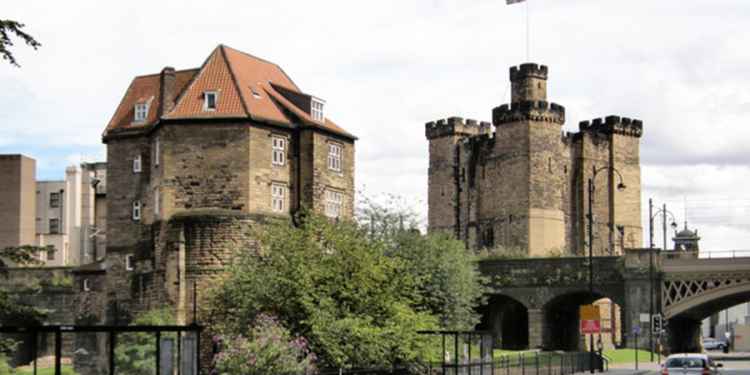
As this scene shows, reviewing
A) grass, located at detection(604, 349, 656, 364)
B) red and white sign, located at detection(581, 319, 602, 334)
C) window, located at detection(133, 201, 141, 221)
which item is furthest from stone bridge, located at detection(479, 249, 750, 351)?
window, located at detection(133, 201, 141, 221)

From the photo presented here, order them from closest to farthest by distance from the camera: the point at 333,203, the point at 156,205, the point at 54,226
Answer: the point at 156,205 → the point at 333,203 → the point at 54,226

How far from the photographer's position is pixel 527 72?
387ft

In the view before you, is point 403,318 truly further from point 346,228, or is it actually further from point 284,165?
point 284,165

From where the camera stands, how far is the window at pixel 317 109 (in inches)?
3039

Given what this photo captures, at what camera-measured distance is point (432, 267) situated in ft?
258

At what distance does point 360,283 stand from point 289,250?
22.1ft

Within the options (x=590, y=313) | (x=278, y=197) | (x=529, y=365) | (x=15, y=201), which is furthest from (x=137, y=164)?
(x=15, y=201)

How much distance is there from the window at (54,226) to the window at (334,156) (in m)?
53.2

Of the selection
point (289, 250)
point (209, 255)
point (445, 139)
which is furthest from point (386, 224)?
point (445, 139)

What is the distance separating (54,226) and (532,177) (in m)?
44.8

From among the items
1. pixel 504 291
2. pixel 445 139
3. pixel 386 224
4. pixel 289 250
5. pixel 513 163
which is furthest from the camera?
pixel 445 139

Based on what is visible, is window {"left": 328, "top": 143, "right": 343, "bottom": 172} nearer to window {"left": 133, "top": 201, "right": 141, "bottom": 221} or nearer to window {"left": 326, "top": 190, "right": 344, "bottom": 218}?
window {"left": 326, "top": 190, "right": 344, "bottom": 218}

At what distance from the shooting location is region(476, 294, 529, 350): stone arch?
A: 10088cm

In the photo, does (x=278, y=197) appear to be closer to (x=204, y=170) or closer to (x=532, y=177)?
(x=204, y=170)
